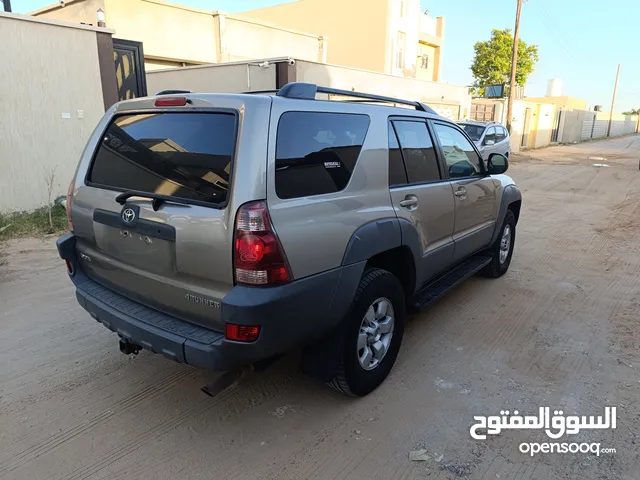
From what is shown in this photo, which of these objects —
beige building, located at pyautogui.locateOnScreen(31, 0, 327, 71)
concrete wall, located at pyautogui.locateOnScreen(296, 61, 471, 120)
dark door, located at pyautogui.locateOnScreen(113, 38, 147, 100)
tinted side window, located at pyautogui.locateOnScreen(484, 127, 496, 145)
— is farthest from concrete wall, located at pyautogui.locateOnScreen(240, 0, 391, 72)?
dark door, located at pyautogui.locateOnScreen(113, 38, 147, 100)

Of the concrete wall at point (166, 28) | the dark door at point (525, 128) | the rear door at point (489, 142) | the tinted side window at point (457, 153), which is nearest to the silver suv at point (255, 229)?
the tinted side window at point (457, 153)

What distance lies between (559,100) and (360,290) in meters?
66.7

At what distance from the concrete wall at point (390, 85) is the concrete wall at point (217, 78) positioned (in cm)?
107

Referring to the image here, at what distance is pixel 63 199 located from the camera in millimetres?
8086

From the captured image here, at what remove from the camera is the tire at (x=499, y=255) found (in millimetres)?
5156

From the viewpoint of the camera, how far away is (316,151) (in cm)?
268

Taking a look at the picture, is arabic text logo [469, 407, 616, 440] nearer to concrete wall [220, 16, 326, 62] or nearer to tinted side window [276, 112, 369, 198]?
tinted side window [276, 112, 369, 198]

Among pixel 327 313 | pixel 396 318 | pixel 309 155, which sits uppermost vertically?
pixel 309 155

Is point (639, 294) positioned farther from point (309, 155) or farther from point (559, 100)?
point (559, 100)

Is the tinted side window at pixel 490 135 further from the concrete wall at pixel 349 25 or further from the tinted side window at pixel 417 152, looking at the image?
the concrete wall at pixel 349 25

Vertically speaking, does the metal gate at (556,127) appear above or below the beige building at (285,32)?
below

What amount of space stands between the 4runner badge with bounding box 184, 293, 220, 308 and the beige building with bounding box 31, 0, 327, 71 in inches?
634

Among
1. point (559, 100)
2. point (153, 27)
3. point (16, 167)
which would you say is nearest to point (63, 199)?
point (16, 167)

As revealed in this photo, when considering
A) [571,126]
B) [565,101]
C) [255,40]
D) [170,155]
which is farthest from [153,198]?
[565,101]
